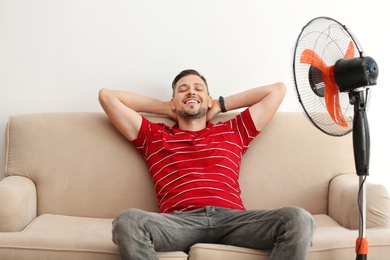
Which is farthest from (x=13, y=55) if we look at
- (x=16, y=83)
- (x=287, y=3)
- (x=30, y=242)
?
(x=287, y=3)

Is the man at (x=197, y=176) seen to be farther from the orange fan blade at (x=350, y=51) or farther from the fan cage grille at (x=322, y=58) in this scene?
the orange fan blade at (x=350, y=51)

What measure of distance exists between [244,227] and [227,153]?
0.49 m

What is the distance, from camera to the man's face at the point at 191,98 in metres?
2.69

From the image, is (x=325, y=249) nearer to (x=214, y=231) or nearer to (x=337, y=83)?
(x=214, y=231)

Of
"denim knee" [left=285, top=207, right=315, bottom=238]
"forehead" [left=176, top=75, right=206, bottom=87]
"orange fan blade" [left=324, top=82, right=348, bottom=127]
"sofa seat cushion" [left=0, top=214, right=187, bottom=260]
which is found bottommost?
"sofa seat cushion" [left=0, top=214, right=187, bottom=260]

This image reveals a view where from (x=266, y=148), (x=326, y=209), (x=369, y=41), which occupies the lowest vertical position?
(x=326, y=209)

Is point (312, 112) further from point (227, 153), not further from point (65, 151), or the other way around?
point (65, 151)

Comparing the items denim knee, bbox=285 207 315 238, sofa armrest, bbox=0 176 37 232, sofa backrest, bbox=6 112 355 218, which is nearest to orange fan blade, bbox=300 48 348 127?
denim knee, bbox=285 207 315 238

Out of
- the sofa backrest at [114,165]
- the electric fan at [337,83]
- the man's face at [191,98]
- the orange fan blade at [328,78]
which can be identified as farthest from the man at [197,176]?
the orange fan blade at [328,78]

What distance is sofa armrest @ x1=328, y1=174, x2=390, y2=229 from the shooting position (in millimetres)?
2404

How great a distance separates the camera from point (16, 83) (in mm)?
3119

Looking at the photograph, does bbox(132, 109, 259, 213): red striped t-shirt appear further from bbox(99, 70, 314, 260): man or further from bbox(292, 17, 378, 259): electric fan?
bbox(292, 17, 378, 259): electric fan

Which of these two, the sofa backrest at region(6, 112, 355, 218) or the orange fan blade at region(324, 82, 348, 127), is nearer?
the orange fan blade at region(324, 82, 348, 127)

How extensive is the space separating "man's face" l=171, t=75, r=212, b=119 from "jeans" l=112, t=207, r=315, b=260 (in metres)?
0.53
